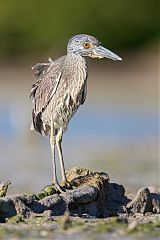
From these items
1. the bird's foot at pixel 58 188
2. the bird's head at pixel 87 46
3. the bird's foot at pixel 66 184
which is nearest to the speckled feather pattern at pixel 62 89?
the bird's head at pixel 87 46

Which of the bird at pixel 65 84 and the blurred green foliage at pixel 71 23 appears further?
the blurred green foliage at pixel 71 23

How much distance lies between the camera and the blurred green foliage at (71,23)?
1512 inches

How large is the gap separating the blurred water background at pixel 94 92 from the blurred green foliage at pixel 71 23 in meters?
0.04

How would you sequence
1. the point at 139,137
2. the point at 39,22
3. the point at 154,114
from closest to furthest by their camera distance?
the point at 139,137 < the point at 154,114 < the point at 39,22

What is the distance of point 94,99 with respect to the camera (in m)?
29.2

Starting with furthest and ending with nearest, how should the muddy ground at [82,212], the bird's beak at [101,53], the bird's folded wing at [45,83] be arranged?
the bird's folded wing at [45,83] < the bird's beak at [101,53] < the muddy ground at [82,212]

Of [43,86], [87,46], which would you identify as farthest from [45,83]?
[87,46]

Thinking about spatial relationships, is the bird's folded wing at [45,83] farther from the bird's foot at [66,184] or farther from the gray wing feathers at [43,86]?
the bird's foot at [66,184]

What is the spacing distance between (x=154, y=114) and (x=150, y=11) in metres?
16.3

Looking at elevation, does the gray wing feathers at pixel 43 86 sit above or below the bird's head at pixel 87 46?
below

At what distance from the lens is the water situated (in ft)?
52.1

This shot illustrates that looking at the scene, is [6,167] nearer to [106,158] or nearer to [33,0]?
[106,158]

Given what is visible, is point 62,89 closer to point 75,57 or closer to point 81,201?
point 75,57

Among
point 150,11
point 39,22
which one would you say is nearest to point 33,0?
point 39,22
